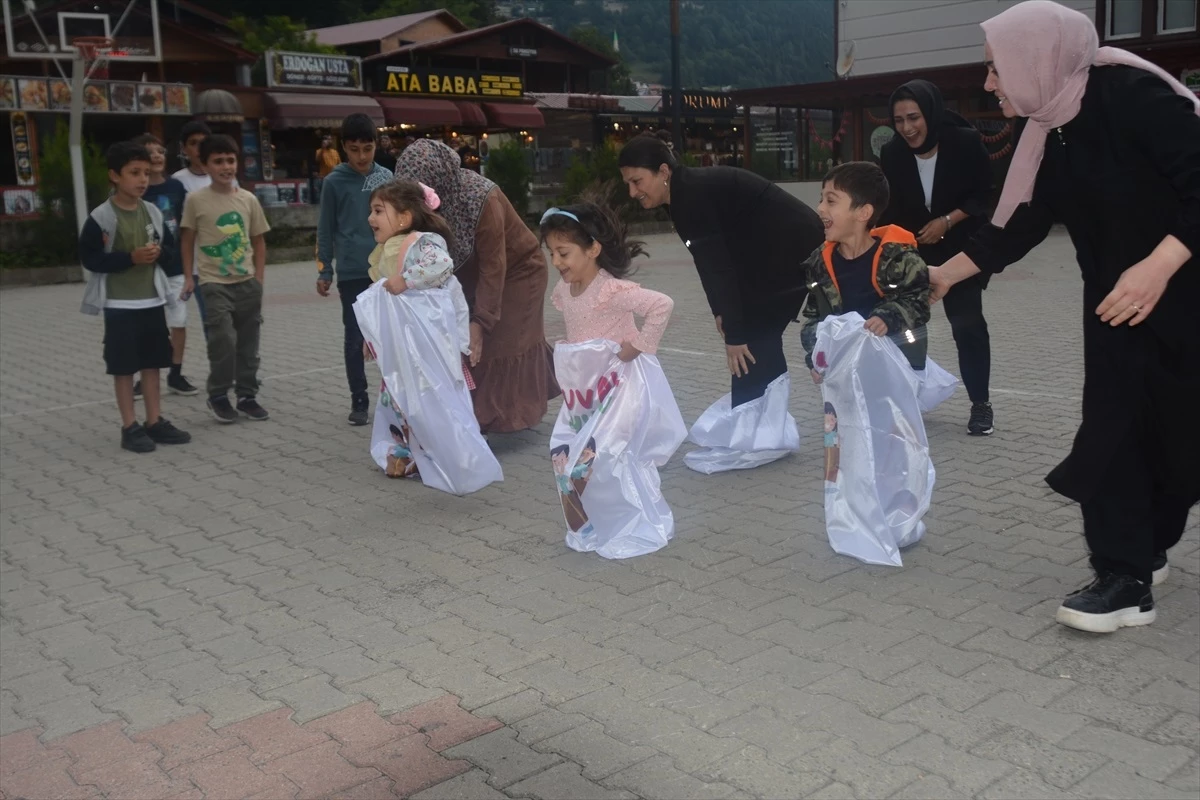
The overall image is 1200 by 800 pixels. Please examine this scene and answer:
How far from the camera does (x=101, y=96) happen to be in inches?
1129

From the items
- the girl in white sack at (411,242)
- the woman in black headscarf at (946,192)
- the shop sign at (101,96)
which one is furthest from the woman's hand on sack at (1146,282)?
the shop sign at (101,96)

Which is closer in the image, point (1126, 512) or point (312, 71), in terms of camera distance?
point (1126, 512)

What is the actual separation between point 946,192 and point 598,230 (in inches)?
91.1

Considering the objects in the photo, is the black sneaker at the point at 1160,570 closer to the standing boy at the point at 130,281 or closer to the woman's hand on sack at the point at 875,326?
the woman's hand on sack at the point at 875,326

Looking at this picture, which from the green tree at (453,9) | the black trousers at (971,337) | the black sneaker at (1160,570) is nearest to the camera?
the black sneaker at (1160,570)

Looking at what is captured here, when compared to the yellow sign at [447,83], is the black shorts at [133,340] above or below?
below

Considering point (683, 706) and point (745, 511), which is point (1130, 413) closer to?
point (683, 706)

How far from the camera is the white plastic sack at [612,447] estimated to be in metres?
4.86

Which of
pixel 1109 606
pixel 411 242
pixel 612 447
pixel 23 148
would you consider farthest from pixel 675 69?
pixel 1109 606

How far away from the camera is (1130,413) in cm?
369

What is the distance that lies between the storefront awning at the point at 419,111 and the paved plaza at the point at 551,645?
30903 mm

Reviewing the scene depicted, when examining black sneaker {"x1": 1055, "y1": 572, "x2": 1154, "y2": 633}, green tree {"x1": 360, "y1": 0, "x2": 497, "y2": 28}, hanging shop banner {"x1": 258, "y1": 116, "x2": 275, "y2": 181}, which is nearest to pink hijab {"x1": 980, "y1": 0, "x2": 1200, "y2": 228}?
black sneaker {"x1": 1055, "y1": 572, "x2": 1154, "y2": 633}

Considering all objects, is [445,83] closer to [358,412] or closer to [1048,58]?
[358,412]

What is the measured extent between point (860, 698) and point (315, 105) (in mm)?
33295
